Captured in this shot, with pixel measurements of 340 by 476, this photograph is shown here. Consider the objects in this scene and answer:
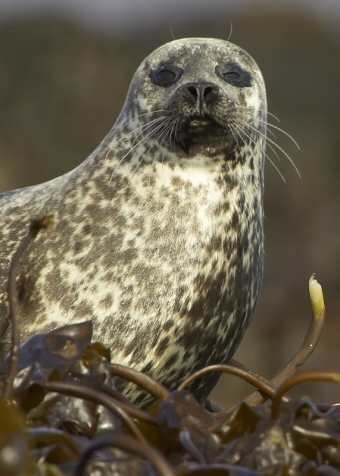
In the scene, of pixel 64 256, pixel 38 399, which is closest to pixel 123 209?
pixel 64 256

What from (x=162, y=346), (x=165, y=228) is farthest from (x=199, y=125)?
(x=162, y=346)

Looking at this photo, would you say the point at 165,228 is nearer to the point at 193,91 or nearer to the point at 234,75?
the point at 193,91

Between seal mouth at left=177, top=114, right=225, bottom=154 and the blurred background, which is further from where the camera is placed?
the blurred background

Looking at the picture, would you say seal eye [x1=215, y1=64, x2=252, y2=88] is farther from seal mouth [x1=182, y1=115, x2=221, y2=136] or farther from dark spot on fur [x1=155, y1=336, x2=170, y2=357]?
dark spot on fur [x1=155, y1=336, x2=170, y2=357]

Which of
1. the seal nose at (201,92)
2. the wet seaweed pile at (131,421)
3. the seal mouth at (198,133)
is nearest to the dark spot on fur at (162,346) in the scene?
the seal mouth at (198,133)

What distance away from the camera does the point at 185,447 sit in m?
1.74

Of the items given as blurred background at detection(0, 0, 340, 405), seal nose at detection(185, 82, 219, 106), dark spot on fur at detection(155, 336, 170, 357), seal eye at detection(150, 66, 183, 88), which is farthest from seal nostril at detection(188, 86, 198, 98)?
blurred background at detection(0, 0, 340, 405)

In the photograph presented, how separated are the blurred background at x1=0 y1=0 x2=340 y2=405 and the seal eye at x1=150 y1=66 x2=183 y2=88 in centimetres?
1101

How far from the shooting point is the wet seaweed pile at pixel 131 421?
1587 millimetres

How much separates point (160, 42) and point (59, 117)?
3408 mm

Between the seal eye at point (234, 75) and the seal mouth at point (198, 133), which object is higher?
the seal eye at point (234, 75)

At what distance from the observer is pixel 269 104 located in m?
20.3

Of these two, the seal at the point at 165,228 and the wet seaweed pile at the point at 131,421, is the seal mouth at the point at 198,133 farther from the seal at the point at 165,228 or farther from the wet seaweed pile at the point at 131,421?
the wet seaweed pile at the point at 131,421

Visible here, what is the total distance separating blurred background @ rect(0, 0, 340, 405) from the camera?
1661cm
